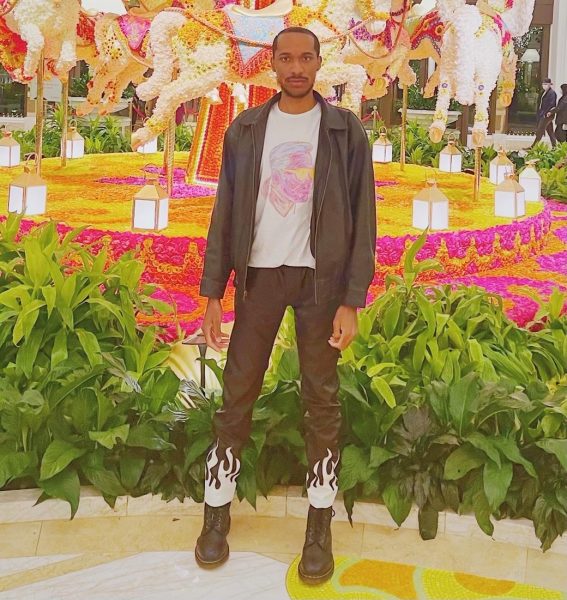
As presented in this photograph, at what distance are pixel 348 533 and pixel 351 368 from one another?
56 centimetres

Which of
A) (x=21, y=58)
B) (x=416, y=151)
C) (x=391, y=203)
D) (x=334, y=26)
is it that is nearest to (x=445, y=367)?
(x=334, y=26)

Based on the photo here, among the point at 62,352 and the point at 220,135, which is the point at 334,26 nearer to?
the point at 220,135

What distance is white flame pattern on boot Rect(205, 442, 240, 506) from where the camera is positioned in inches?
90.2

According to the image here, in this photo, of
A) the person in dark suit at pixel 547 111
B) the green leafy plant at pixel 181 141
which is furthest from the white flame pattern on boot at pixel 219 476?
the person in dark suit at pixel 547 111

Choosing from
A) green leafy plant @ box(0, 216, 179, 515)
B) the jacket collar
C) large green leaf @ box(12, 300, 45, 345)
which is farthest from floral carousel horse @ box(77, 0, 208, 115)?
the jacket collar

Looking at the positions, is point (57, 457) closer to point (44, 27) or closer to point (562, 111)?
point (44, 27)

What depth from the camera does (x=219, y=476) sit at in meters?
2.29

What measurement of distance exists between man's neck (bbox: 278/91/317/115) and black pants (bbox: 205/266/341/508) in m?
0.38

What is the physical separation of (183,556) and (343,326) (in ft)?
2.53

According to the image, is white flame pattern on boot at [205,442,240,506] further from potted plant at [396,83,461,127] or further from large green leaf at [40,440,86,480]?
potted plant at [396,83,461,127]

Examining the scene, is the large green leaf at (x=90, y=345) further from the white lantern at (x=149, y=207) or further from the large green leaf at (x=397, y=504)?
the white lantern at (x=149, y=207)

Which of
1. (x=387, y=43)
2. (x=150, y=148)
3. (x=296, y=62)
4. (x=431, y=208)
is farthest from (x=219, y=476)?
(x=150, y=148)

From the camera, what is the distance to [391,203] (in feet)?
19.9

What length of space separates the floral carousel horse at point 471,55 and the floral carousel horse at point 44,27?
8.36 feet
